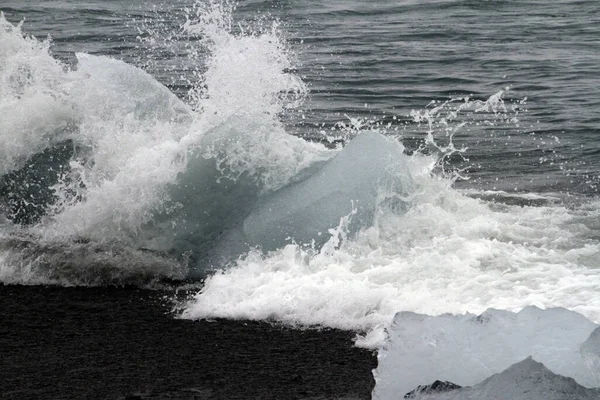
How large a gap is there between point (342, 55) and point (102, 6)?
637 centimetres

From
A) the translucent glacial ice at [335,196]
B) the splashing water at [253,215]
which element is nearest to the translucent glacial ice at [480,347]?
the splashing water at [253,215]

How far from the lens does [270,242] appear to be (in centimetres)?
722

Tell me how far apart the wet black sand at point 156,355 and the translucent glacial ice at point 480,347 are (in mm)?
1123

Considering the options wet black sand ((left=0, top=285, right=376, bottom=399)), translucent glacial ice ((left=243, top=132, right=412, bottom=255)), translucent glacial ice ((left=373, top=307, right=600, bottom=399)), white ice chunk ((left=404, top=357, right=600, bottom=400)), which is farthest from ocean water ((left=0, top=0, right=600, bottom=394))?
white ice chunk ((left=404, top=357, right=600, bottom=400))

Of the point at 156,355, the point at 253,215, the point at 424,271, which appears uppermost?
the point at 253,215

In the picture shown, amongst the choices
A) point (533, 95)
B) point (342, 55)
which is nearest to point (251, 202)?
point (533, 95)

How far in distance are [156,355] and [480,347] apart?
2.35 meters

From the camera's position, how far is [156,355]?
5828 millimetres

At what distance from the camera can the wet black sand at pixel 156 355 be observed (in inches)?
211

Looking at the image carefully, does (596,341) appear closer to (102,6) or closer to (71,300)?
(71,300)

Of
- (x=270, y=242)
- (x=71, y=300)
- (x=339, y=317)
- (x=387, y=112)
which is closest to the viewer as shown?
(x=339, y=317)

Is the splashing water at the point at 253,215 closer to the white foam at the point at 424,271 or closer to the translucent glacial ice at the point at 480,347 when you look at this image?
the white foam at the point at 424,271

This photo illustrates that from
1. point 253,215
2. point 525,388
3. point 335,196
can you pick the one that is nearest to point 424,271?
point 335,196

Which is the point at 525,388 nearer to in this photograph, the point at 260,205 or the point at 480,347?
the point at 480,347
